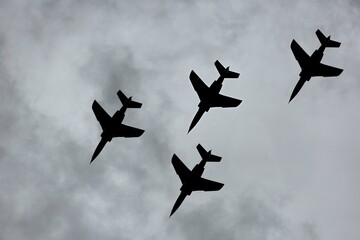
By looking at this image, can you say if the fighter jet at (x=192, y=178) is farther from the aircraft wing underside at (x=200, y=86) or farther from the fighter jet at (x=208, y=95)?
the aircraft wing underside at (x=200, y=86)

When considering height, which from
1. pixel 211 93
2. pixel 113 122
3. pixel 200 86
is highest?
pixel 200 86

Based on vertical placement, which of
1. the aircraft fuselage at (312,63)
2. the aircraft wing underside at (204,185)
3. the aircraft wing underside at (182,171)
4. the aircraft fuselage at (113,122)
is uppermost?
the aircraft fuselage at (312,63)

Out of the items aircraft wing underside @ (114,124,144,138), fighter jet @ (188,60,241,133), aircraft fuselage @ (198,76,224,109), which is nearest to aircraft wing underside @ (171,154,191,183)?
aircraft wing underside @ (114,124,144,138)

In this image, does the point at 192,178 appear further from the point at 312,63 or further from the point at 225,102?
the point at 312,63

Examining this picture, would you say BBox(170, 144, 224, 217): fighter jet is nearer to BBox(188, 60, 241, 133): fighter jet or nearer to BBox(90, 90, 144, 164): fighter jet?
BBox(188, 60, 241, 133): fighter jet

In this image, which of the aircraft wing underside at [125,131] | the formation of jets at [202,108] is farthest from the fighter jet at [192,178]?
the aircraft wing underside at [125,131]

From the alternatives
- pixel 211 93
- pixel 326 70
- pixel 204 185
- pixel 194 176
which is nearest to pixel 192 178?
pixel 194 176

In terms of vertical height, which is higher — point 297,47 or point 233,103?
point 297,47

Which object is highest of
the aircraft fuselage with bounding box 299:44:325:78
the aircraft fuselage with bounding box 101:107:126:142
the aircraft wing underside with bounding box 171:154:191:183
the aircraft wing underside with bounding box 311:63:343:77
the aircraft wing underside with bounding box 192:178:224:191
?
the aircraft fuselage with bounding box 299:44:325:78

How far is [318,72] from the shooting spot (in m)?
65.4

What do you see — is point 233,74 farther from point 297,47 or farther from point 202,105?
point 297,47

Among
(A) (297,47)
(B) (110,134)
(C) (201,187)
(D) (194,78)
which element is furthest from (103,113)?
(A) (297,47)

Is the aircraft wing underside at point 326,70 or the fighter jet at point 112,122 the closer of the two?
the fighter jet at point 112,122

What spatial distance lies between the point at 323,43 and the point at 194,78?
2031 cm
